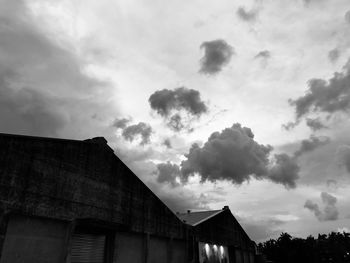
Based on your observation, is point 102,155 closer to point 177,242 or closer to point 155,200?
point 155,200

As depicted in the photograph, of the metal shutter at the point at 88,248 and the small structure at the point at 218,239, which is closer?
the metal shutter at the point at 88,248

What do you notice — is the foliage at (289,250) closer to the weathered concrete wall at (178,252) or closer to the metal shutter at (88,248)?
the weathered concrete wall at (178,252)

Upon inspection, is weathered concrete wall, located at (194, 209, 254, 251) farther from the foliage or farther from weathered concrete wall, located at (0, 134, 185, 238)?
the foliage

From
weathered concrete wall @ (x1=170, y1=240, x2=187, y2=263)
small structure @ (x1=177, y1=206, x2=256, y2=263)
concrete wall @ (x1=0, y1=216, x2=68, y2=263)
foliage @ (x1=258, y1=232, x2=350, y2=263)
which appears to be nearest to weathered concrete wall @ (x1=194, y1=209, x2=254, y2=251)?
small structure @ (x1=177, y1=206, x2=256, y2=263)

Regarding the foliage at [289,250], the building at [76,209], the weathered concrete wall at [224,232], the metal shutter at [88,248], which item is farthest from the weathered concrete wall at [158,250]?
the foliage at [289,250]

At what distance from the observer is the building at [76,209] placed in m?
13.3

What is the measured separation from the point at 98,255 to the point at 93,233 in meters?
1.35

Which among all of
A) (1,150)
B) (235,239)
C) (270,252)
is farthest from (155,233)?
(270,252)

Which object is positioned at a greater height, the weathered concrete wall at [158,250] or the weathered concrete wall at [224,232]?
the weathered concrete wall at [224,232]

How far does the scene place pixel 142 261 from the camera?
2031 cm

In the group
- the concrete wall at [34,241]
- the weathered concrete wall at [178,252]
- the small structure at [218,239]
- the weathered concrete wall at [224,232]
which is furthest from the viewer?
the weathered concrete wall at [224,232]

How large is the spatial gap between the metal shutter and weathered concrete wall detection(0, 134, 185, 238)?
1.23 metres

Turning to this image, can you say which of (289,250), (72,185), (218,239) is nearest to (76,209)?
(72,185)

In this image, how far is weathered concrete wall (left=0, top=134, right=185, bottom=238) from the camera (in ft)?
44.0
